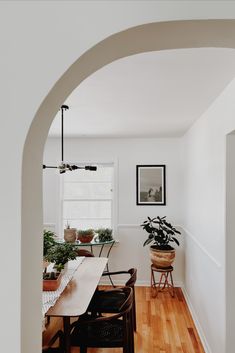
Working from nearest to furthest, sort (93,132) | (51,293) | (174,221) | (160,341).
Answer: (51,293) → (160,341) → (93,132) → (174,221)

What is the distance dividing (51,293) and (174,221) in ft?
9.91

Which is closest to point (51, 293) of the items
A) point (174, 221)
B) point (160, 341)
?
point (160, 341)

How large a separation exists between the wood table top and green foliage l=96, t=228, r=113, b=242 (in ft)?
3.67

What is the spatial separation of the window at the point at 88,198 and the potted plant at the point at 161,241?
787mm

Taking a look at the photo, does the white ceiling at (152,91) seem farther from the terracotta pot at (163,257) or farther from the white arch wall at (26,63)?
the terracotta pot at (163,257)

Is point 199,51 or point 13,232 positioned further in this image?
point 199,51

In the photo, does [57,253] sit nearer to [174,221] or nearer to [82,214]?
[82,214]

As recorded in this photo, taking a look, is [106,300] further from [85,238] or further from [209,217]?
[85,238]

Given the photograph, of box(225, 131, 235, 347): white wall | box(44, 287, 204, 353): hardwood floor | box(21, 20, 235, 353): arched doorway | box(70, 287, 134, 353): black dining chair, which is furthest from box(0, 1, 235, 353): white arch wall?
box(44, 287, 204, 353): hardwood floor

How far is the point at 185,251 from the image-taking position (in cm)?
474

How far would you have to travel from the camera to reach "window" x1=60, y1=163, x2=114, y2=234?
525cm

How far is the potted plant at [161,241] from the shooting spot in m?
4.43

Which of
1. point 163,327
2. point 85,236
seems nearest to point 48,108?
point 163,327

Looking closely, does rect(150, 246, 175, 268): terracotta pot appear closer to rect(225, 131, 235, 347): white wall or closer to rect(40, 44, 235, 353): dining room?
rect(40, 44, 235, 353): dining room
